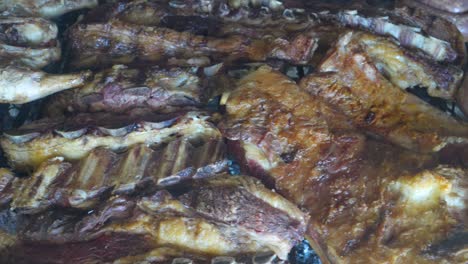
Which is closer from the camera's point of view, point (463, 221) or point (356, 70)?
point (463, 221)

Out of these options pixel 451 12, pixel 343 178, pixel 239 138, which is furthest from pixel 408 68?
pixel 239 138

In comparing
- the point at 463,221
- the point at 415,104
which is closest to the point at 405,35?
the point at 415,104

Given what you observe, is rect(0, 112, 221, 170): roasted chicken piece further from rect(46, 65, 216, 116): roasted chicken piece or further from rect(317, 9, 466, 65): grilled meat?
rect(317, 9, 466, 65): grilled meat

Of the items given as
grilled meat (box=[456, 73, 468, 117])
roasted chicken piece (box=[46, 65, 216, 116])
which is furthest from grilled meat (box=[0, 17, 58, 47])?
grilled meat (box=[456, 73, 468, 117])

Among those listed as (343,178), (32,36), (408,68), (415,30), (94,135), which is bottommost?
(94,135)

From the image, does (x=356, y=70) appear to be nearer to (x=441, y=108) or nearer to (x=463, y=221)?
(x=441, y=108)

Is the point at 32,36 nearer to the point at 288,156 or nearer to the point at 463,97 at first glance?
the point at 288,156
